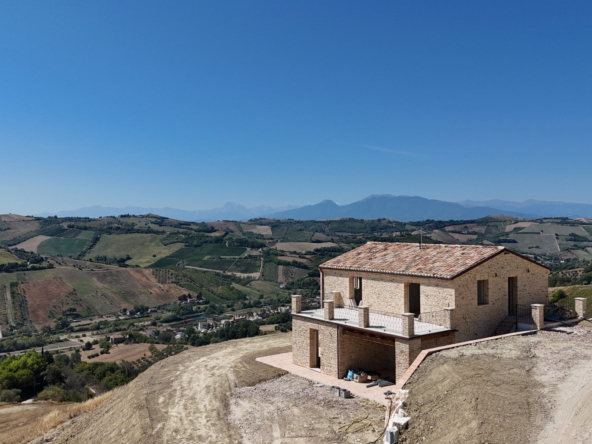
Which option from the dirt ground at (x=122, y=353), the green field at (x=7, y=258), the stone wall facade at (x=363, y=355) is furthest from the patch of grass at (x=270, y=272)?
the stone wall facade at (x=363, y=355)

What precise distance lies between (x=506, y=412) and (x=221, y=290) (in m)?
110

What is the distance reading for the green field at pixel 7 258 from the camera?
379 ft

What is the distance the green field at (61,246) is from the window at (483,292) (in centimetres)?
16820

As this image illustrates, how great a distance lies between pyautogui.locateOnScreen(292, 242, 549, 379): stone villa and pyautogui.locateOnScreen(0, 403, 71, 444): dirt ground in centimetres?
1217

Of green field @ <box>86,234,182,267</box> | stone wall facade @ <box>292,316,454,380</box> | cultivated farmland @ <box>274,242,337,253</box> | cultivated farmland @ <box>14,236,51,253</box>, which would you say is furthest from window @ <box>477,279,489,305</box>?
cultivated farmland @ <box>14,236,51,253</box>

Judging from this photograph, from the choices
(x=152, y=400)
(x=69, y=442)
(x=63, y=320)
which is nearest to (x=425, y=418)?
(x=152, y=400)

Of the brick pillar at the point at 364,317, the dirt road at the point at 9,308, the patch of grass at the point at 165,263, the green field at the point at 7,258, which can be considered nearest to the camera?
the brick pillar at the point at 364,317

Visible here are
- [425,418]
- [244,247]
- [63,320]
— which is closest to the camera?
[425,418]

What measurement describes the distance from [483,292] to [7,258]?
133810 mm

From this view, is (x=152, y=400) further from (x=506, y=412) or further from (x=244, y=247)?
(x=244, y=247)

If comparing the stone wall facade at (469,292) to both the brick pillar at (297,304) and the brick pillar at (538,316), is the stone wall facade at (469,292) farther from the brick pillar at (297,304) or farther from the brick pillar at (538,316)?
the brick pillar at (297,304)

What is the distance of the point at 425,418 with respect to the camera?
11.5 meters

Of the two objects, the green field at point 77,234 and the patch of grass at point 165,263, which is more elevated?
the green field at point 77,234

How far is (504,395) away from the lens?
11.6m
